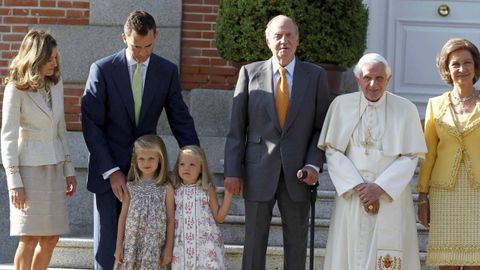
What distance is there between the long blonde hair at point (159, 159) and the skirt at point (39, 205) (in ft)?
1.67

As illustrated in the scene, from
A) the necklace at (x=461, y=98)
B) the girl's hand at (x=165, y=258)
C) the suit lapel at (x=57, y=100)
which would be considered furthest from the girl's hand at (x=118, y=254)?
the necklace at (x=461, y=98)

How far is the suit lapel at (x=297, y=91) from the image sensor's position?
230 inches

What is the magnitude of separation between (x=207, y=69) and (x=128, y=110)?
2194 millimetres

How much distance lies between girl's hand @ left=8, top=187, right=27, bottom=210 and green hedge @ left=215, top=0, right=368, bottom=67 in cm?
207

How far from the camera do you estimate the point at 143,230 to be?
589 centimetres

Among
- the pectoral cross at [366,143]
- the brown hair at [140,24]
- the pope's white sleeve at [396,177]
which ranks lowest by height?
the pope's white sleeve at [396,177]

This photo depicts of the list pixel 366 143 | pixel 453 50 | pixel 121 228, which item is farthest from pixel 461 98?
pixel 121 228

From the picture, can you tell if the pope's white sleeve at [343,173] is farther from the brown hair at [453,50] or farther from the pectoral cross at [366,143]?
the brown hair at [453,50]

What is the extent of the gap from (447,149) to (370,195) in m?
0.60

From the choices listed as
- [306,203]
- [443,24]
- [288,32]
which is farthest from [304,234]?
[443,24]

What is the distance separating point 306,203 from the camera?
232 inches

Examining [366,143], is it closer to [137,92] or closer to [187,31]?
[137,92]

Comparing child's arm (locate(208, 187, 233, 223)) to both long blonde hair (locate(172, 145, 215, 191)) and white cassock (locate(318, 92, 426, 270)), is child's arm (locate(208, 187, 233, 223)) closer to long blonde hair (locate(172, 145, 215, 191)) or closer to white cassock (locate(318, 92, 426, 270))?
long blonde hair (locate(172, 145, 215, 191))

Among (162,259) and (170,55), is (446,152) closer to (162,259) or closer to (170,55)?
(162,259)
